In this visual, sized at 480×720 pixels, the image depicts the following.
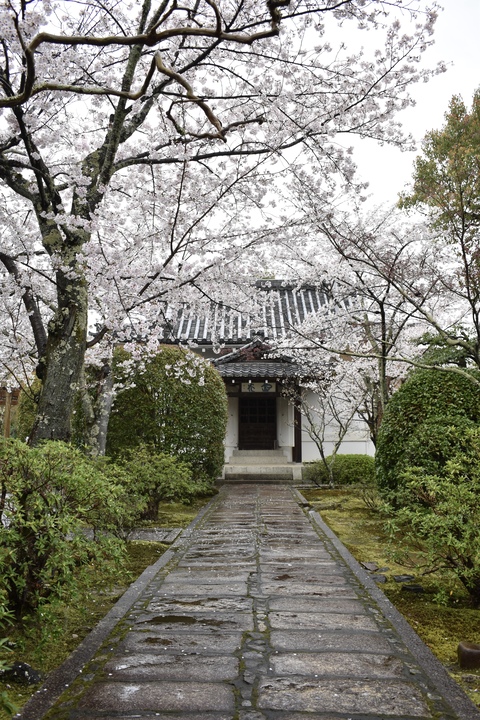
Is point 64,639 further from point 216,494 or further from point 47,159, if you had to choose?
point 216,494

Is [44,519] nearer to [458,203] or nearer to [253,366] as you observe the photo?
[458,203]

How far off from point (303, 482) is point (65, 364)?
42.3 feet

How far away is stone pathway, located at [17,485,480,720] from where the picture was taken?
294cm

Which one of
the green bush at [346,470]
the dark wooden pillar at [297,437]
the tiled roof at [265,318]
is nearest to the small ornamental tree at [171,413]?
the green bush at [346,470]

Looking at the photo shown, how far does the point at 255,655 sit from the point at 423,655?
1.07m

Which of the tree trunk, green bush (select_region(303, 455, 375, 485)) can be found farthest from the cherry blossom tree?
green bush (select_region(303, 455, 375, 485))

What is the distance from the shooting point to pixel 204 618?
4426 mm

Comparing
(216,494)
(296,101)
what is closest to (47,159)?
(296,101)

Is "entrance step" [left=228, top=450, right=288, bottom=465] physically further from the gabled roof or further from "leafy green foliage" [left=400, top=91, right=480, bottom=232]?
"leafy green foliage" [left=400, top=91, right=480, bottom=232]

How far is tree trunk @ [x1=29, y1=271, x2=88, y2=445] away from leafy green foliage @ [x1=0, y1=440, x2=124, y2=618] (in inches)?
60.3

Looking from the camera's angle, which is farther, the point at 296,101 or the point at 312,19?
the point at 296,101

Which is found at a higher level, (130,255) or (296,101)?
(296,101)

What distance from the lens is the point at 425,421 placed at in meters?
7.54

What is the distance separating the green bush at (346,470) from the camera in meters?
16.2
